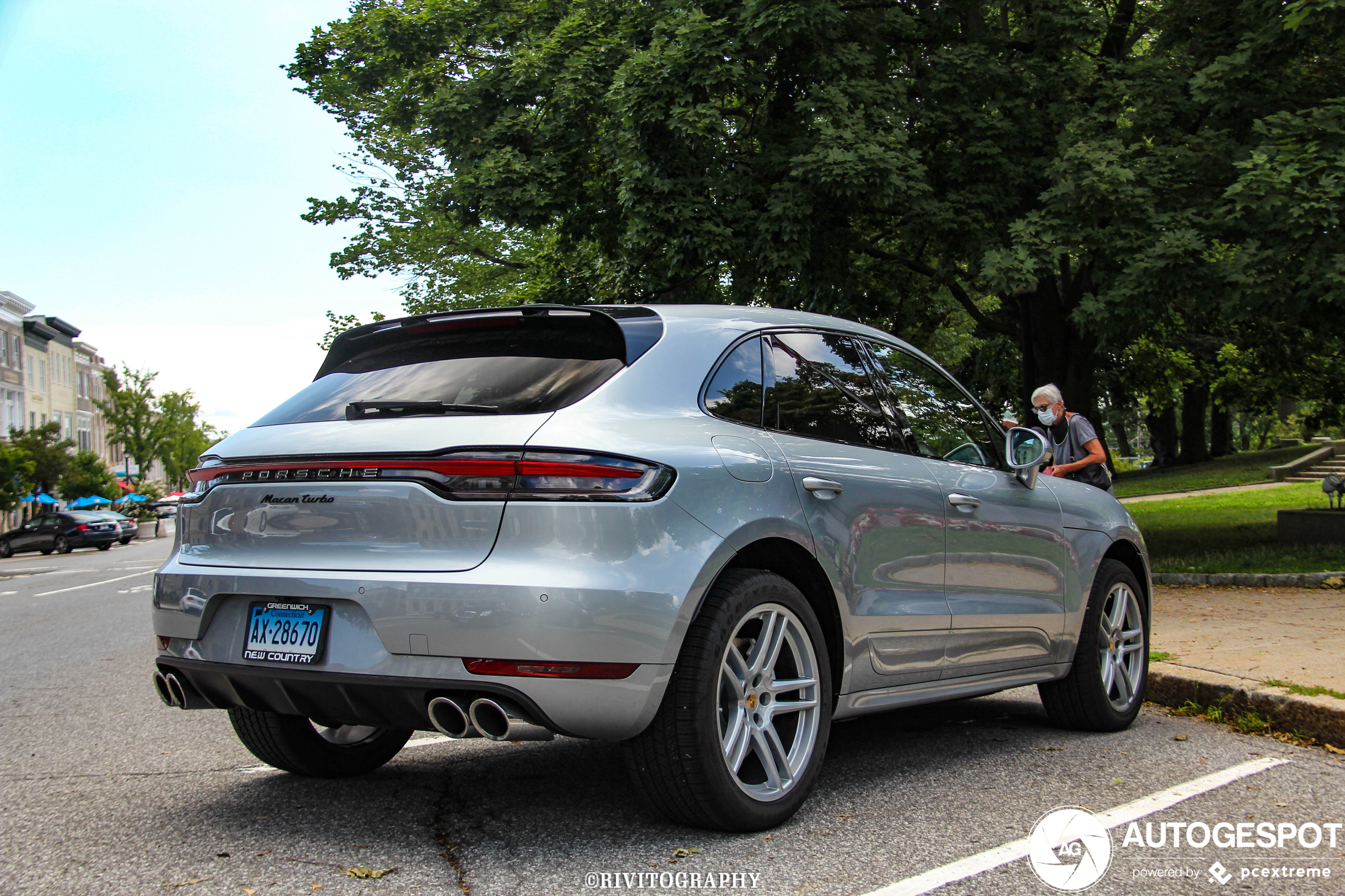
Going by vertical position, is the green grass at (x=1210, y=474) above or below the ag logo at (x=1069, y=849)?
below

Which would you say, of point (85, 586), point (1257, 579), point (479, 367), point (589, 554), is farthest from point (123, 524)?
point (589, 554)

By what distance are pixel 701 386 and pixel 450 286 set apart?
26.2 metres

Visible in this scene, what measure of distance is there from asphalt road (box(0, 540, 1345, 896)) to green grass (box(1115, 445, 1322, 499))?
27.1 meters

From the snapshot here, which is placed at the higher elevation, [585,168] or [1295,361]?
[585,168]

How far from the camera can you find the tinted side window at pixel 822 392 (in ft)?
13.9

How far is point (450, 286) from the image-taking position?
2920 cm

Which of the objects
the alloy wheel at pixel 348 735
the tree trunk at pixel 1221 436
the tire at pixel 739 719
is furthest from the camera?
the tree trunk at pixel 1221 436

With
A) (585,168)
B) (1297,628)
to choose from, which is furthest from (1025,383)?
(1297,628)

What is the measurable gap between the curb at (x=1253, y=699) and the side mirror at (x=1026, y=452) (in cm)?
165

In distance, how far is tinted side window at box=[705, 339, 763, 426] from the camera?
156 inches

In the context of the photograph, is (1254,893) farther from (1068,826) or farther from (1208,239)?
(1208,239)

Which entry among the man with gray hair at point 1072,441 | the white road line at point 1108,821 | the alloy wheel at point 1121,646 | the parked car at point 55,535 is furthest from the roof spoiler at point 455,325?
the parked car at point 55,535

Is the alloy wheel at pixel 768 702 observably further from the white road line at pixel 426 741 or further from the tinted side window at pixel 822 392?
the white road line at pixel 426 741

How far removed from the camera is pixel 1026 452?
17.4 feet
